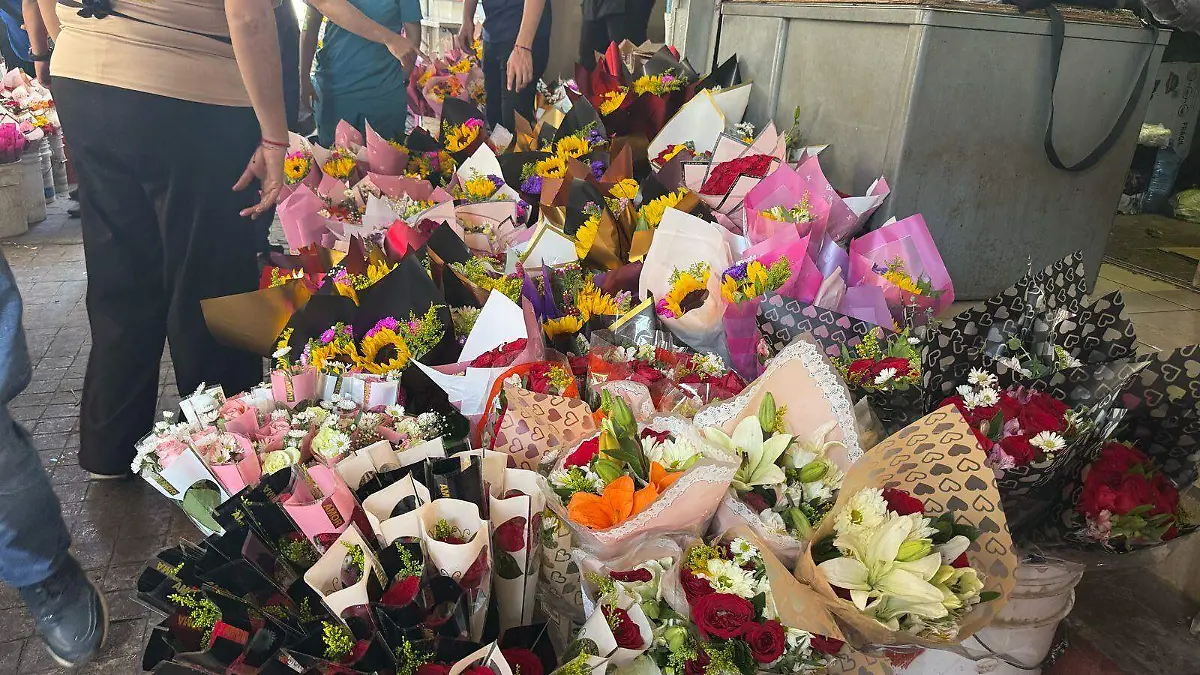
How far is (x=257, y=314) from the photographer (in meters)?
1.70

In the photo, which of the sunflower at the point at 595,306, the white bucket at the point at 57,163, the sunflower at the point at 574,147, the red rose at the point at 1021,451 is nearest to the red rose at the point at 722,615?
the red rose at the point at 1021,451

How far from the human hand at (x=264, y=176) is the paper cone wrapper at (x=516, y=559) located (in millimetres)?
1860

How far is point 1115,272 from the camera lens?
360 cm

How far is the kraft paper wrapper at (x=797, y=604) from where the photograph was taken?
88 centimetres

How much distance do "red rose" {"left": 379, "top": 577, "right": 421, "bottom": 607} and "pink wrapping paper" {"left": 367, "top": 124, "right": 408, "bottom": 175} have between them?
2242mm

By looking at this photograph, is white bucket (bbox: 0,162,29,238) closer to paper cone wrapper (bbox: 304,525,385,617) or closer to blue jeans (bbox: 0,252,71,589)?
blue jeans (bbox: 0,252,71,589)

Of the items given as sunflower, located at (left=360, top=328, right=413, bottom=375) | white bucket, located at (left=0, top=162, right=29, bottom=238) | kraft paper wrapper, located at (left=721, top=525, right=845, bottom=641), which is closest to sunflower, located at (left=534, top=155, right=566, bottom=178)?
sunflower, located at (left=360, top=328, right=413, bottom=375)

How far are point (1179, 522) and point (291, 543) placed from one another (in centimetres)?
133

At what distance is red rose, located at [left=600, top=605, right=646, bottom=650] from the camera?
0.93 metres

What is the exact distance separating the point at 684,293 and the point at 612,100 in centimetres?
172

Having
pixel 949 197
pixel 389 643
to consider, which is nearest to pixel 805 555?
pixel 389 643

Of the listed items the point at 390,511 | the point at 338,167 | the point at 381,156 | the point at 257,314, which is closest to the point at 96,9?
the point at 338,167

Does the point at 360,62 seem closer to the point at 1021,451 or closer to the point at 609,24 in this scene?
the point at 609,24

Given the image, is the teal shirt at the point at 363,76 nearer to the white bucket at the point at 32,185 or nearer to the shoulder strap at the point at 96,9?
the shoulder strap at the point at 96,9
